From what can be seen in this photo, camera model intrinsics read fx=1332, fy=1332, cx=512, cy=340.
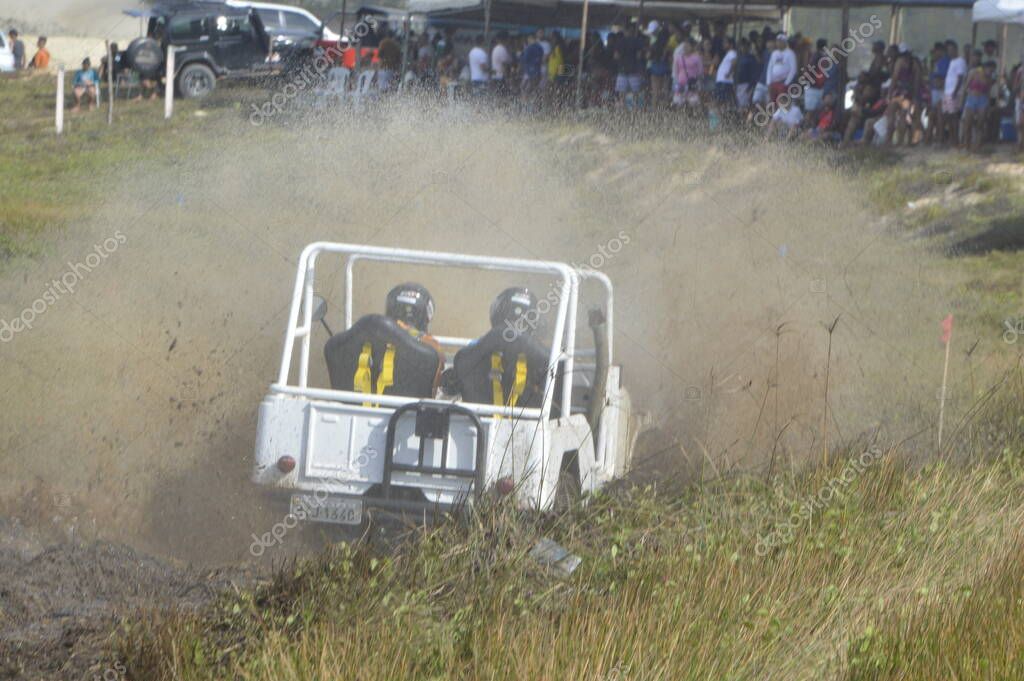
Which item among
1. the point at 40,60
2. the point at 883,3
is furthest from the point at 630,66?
the point at 40,60

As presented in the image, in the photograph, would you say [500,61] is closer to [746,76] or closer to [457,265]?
[746,76]

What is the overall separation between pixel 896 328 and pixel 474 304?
425 centimetres

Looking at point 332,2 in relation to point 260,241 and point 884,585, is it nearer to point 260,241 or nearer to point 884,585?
point 260,241

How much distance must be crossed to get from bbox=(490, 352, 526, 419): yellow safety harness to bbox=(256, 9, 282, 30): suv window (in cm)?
2151

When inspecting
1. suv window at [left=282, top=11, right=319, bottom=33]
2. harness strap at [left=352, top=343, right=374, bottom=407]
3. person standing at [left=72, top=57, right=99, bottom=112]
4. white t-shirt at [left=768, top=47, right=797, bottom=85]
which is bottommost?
harness strap at [left=352, top=343, right=374, bottom=407]

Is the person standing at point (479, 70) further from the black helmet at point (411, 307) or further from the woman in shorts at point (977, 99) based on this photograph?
the black helmet at point (411, 307)

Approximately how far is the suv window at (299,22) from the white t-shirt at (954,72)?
16.1m

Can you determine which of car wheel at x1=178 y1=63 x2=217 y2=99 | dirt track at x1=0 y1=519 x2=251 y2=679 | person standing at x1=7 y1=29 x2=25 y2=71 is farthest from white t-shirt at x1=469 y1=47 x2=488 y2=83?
person standing at x1=7 y1=29 x2=25 y2=71

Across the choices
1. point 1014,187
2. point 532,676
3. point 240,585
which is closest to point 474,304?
point 1014,187

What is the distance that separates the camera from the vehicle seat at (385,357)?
7770 mm

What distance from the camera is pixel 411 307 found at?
822cm

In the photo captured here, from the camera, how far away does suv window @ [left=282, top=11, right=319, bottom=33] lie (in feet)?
95.0

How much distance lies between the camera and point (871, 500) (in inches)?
269

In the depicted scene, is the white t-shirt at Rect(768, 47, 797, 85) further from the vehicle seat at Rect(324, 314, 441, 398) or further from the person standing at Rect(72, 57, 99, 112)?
the person standing at Rect(72, 57, 99, 112)
